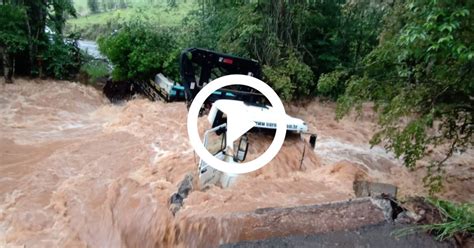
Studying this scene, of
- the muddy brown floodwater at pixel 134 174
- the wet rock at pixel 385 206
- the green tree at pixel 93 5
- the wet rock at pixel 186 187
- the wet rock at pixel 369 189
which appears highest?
the green tree at pixel 93 5

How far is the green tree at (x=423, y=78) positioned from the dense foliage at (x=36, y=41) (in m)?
10.0

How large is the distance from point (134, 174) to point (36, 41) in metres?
8.56

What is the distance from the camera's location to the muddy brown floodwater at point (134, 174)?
4695 millimetres

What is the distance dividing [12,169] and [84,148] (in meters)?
1.47

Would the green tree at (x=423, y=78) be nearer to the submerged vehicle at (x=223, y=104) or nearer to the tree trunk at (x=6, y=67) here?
the submerged vehicle at (x=223, y=104)

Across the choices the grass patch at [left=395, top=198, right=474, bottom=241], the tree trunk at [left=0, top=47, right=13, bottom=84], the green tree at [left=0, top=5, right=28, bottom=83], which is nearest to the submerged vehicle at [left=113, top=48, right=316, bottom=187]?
the grass patch at [left=395, top=198, right=474, bottom=241]

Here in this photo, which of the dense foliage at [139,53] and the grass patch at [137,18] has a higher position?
the grass patch at [137,18]

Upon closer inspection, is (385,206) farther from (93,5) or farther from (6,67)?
(93,5)

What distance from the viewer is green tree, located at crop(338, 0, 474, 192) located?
14.4ft

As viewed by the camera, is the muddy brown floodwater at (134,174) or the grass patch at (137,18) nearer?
the muddy brown floodwater at (134,174)

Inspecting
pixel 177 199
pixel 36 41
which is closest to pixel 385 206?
pixel 177 199

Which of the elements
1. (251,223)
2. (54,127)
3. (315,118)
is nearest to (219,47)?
(315,118)

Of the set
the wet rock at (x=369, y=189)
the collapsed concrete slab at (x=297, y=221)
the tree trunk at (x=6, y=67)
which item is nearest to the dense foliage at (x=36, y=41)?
the tree trunk at (x=6, y=67)
